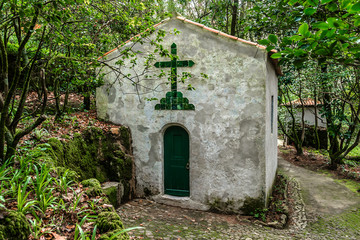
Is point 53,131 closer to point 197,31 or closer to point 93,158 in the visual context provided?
point 93,158

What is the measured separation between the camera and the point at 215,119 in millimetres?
7277

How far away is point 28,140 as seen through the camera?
5.27 metres

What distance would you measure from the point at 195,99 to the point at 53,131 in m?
4.02

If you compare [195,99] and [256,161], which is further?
[195,99]

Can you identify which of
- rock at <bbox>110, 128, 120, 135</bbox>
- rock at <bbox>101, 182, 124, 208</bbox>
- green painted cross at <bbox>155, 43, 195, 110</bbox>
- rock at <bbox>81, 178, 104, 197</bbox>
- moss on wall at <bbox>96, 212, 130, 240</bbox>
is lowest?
rock at <bbox>101, 182, 124, 208</bbox>

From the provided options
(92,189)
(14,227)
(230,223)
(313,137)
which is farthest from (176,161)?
(313,137)

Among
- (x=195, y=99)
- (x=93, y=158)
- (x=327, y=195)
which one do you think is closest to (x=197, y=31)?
(x=195, y=99)

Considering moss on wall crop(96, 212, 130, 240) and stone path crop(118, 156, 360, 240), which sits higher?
moss on wall crop(96, 212, 130, 240)

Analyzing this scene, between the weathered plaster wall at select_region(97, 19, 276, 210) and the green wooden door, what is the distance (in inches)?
8.2

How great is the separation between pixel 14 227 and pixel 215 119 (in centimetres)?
568

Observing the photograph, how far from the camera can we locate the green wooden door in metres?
7.79

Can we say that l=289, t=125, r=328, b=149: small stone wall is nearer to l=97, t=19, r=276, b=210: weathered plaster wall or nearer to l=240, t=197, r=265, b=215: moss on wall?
l=97, t=19, r=276, b=210: weathered plaster wall

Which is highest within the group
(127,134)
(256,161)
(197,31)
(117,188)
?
(197,31)

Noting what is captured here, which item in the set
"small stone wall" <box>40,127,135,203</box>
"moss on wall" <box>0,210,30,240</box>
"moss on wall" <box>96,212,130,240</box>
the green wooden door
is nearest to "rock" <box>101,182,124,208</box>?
"small stone wall" <box>40,127,135,203</box>
